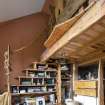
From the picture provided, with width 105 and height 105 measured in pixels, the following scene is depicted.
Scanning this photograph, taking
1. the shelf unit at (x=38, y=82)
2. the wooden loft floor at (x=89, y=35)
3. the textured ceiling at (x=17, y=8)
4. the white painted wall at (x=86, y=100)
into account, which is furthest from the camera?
the shelf unit at (x=38, y=82)

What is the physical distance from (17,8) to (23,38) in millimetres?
1347

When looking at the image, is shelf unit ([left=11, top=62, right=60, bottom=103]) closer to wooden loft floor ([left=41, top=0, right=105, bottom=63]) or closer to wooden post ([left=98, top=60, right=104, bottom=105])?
wooden loft floor ([left=41, top=0, right=105, bottom=63])

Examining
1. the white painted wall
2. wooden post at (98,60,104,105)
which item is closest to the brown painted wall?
the white painted wall

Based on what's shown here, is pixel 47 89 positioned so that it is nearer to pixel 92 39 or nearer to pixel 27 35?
pixel 27 35

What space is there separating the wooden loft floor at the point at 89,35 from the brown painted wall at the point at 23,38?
2.12 m

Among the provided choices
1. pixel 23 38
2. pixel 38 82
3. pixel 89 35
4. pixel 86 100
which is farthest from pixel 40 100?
pixel 89 35

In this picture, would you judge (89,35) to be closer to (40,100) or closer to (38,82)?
(38,82)

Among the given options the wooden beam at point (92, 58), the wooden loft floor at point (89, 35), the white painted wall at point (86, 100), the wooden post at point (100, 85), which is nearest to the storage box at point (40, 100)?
the white painted wall at point (86, 100)

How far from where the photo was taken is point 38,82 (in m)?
7.44

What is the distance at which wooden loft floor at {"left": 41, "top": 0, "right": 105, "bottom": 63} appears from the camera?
307 cm

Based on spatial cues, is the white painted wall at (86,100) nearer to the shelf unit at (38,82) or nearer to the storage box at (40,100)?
the shelf unit at (38,82)

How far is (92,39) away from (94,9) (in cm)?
131

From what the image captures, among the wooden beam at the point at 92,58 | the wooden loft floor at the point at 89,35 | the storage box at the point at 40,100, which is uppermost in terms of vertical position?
the wooden loft floor at the point at 89,35

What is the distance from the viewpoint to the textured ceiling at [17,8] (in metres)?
6.31
